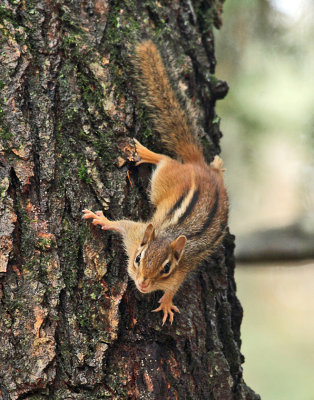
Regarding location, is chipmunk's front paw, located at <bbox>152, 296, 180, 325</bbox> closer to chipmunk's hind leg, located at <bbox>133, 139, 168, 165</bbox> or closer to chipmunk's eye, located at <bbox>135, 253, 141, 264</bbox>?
chipmunk's eye, located at <bbox>135, 253, 141, 264</bbox>

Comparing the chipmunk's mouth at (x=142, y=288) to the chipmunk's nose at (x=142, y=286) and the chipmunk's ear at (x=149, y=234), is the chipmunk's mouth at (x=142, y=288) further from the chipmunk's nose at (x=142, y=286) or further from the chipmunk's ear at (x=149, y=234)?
the chipmunk's ear at (x=149, y=234)

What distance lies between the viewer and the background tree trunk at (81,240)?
7.37ft

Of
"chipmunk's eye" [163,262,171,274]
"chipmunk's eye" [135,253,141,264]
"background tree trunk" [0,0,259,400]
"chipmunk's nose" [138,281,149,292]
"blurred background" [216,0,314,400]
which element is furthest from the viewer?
"blurred background" [216,0,314,400]

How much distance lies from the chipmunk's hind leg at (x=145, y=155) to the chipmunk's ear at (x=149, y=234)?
336 millimetres

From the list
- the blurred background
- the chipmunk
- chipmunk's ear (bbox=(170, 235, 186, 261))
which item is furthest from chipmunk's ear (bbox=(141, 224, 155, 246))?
the blurred background

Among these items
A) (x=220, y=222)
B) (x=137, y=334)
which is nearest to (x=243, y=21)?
(x=220, y=222)

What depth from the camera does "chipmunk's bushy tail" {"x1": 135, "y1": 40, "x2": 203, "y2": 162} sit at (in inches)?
114

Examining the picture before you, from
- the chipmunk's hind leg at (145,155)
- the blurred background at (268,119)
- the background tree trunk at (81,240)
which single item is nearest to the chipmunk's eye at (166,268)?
the background tree trunk at (81,240)

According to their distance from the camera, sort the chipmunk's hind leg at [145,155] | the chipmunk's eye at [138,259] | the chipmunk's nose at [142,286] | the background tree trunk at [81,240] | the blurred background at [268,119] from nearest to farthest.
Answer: the background tree trunk at [81,240] < the chipmunk's nose at [142,286] < the chipmunk's hind leg at [145,155] < the chipmunk's eye at [138,259] < the blurred background at [268,119]

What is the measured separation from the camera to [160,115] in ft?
9.95

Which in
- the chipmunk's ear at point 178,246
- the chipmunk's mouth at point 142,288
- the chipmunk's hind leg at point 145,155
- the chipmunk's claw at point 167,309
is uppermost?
the chipmunk's hind leg at point 145,155

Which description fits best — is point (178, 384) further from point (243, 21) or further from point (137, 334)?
point (243, 21)

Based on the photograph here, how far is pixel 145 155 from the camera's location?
9.05 ft

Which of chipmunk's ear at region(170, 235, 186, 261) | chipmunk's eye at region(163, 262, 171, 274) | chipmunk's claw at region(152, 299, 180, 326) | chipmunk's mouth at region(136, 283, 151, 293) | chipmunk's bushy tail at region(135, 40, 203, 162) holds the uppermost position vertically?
chipmunk's bushy tail at region(135, 40, 203, 162)
